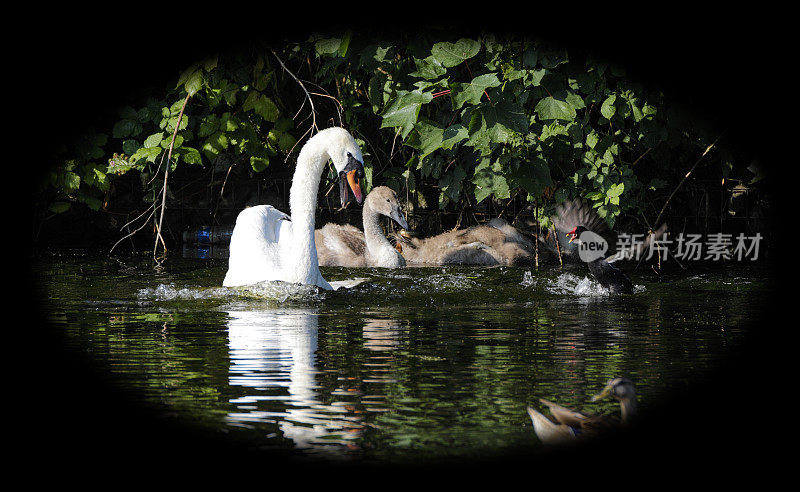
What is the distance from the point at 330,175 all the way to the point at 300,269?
2.90 m

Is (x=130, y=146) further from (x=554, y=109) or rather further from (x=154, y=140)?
(x=554, y=109)

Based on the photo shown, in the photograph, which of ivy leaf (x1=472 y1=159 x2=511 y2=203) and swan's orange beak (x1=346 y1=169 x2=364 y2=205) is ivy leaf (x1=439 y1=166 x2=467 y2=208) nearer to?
ivy leaf (x1=472 y1=159 x2=511 y2=203)

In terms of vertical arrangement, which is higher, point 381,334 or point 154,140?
point 154,140

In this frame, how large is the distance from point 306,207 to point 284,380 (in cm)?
306

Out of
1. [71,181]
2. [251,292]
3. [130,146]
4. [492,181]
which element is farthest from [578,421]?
[71,181]

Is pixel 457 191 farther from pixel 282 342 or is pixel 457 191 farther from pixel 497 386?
pixel 497 386

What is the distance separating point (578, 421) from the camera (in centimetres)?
253

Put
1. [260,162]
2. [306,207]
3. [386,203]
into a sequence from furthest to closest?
[386,203] < [260,162] < [306,207]

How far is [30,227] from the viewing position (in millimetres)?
9109

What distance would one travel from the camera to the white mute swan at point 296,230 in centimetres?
599

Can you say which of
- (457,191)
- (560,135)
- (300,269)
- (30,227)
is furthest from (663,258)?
(30,227)

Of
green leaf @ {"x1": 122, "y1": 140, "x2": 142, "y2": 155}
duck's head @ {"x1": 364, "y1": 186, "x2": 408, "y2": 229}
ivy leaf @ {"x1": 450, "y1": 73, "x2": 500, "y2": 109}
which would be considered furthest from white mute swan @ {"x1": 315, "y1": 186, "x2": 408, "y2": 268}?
ivy leaf @ {"x1": 450, "y1": 73, "x2": 500, "y2": 109}

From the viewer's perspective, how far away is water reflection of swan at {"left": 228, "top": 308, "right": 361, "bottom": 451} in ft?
8.71

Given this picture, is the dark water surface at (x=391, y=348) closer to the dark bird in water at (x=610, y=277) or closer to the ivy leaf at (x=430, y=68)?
the dark bird in water at (x=610, y=277)
